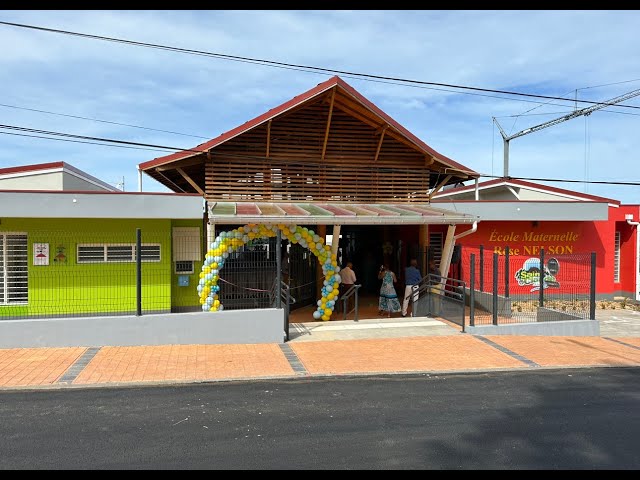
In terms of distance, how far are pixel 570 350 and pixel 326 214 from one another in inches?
236

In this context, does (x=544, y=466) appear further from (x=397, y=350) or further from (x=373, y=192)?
(x=373, y=192)

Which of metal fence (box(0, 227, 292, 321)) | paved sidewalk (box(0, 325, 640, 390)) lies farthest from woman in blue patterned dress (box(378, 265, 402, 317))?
metal fence (box(0, 227, 292, 321))

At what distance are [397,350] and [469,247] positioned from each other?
7.73 metres

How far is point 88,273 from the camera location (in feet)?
39.7

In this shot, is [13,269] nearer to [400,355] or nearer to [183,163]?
[183,163]

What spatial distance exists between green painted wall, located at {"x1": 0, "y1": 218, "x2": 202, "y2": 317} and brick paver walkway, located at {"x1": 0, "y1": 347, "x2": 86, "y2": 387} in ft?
7.32

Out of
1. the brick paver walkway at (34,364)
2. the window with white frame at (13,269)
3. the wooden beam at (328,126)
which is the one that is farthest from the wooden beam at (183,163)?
the brick paver walkway at (34,364)

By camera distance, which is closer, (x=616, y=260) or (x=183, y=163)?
(x=183, y=163)

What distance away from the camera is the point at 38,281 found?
11797 mm

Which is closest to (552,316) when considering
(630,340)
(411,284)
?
(630,340)

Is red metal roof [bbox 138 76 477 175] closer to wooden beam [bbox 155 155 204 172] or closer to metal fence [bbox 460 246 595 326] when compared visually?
wooden beam [bbox 155 155 204 172]

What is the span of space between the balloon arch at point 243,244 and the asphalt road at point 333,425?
13.7 ft

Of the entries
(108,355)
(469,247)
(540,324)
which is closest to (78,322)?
(108,355)

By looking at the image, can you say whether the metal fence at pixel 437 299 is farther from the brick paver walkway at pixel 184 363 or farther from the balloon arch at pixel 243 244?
the brick paver walkway at pixel 184 363
